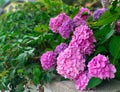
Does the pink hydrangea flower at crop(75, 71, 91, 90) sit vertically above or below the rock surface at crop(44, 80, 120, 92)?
above

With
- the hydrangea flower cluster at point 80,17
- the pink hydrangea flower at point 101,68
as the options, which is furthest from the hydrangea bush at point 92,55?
the hydrangea flower cluster at point 80,17

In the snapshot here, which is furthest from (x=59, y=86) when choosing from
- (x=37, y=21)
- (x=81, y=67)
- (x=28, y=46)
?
(x=37, y=21)

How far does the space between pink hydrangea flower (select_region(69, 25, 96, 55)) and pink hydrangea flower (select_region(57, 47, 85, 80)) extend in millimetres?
26

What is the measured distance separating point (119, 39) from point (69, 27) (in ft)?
0.88

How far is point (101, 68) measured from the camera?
1.06 m

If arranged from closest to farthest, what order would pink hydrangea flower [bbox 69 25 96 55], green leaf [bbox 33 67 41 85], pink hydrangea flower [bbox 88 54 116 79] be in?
pink hydrangea flower [bbox 88 54 116 79] < pink hydrangea flower [bbox 69 25 96 55] < green leaf [bbox 33 67 41 85]

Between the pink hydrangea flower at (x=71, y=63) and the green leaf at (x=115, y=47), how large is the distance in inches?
5.2

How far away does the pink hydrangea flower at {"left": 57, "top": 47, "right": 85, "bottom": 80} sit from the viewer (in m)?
1.13

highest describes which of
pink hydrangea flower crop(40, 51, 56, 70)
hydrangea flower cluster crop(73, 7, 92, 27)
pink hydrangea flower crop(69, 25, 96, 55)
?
hydrangea flower cluster crop(73, 7, 92, 27)

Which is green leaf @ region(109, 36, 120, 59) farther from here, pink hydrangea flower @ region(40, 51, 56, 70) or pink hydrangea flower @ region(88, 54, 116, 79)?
pink hydrangea flower @ region(40, 51, 56, 70)

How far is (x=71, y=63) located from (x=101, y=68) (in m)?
0.14

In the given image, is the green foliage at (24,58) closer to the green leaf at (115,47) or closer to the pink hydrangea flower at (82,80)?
the pink hydrangea flower at (82,80)

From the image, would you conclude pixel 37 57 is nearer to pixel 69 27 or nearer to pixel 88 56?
pixel 69 27

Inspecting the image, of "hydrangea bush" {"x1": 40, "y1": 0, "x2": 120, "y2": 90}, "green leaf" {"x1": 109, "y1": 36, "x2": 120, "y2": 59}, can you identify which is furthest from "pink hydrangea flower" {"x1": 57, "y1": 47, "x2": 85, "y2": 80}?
"green leaf" {"x1": 109, "y1": 36, "x2": 120, "y2": 59}
